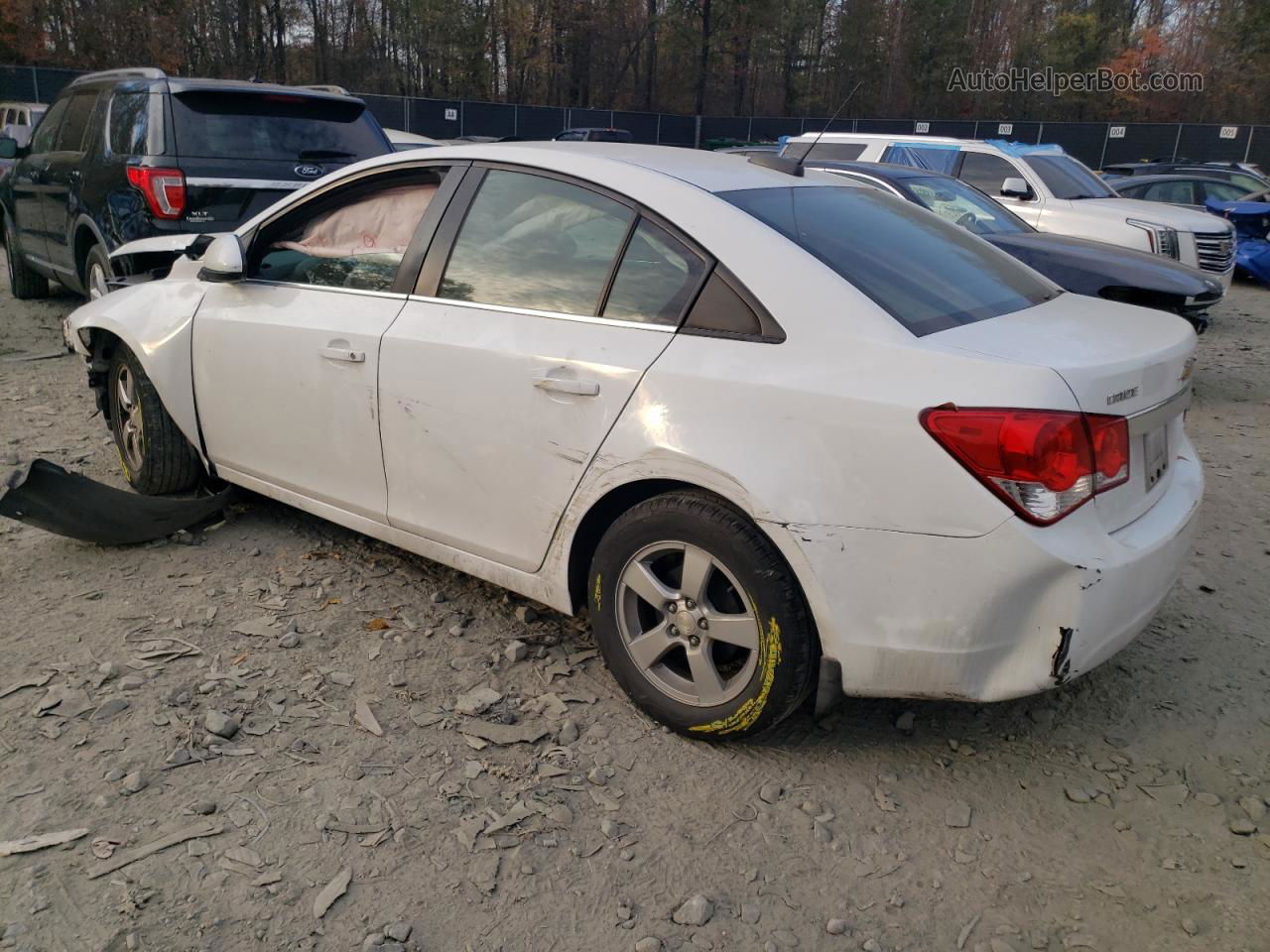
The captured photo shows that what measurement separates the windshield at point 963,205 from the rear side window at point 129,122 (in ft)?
18.6

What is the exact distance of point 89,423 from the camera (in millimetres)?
5902

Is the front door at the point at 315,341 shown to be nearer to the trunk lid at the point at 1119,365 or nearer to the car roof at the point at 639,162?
the car roof at the point at 639,162

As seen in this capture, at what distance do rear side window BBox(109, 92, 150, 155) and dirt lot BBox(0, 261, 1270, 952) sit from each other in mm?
3893

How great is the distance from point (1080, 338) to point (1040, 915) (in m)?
1.48

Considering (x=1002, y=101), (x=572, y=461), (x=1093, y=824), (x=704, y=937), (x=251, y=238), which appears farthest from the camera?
(x=1002, y=101)

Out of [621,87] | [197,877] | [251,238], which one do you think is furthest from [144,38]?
[197,877]

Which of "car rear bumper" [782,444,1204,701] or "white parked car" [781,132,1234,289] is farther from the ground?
"white parked car" [781,132,1234,289]

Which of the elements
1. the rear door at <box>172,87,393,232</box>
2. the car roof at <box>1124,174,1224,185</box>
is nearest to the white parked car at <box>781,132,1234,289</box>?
the rear door at <box>172,87,393,232</box>

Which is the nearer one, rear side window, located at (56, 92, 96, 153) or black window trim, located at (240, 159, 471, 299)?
black window trim, located at (240, 159, 471, 299)

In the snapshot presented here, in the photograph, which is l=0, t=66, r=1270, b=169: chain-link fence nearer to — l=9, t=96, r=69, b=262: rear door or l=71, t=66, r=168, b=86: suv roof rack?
l=9, t=96, r=69, b=262: rear door

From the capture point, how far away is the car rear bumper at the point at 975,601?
2385 mm

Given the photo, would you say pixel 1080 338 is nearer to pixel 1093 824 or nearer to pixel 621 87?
pixel 1093 824

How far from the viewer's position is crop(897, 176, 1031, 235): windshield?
7.99 metres

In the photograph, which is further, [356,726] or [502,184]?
[502,184]
